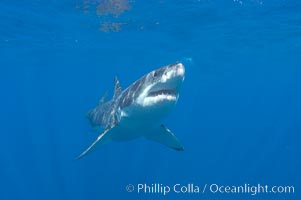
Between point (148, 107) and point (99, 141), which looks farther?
point (99, 141)

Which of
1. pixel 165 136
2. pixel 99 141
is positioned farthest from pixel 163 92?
pixel 99 141

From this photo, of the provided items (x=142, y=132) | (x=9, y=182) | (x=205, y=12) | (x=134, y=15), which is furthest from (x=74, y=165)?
(x=142, y=132)

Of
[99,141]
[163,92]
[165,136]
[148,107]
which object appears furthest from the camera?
[165,136]

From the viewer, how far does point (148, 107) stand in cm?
706

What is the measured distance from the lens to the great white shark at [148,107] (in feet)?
20.4

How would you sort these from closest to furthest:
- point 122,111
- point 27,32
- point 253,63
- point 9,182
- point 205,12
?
1. point 122,111
2. point 205,12
3. point 27,32
4. point 9,182
5. point 253,63

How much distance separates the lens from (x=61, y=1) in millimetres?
16828

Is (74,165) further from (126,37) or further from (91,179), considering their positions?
(126,37)

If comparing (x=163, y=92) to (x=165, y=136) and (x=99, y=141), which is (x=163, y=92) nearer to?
(x=165, y=136)

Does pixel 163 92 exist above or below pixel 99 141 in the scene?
above

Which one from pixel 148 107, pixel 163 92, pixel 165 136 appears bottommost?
pixel 165 136

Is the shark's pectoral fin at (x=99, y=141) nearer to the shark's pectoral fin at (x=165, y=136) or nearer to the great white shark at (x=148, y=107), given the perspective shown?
the great white shark at (x=148, y=107)

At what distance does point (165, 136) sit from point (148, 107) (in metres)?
2.46

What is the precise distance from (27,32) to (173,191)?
1470cm
